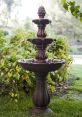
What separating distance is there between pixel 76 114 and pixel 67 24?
17.2 meters

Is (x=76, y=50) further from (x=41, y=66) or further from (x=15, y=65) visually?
(x=41, y=66)

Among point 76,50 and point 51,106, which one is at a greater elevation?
point 51,106

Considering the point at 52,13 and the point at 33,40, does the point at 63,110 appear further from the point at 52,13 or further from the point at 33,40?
the point at 52,13

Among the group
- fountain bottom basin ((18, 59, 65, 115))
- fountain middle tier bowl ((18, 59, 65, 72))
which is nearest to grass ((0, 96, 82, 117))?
fountain bottom basin ((18, 59, 65, 115))

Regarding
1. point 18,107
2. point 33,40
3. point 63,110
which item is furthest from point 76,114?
point 33,40

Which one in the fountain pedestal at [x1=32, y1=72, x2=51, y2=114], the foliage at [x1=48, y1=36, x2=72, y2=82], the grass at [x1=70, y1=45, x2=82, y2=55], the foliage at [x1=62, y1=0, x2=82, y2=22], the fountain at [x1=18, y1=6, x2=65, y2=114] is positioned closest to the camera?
the foliage at [x1=62, y1=0, x2=82, y2=22]

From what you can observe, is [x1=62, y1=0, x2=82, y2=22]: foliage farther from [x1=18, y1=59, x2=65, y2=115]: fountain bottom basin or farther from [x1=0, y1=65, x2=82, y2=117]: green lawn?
[x1=0, y1=65, x2=82, y2=117]: green lawn

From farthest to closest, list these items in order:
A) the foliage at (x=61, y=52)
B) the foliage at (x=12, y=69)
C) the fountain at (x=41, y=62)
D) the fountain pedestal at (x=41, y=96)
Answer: the foliage at (x=61, y=52)
the foliage at (x=12, y=69)
the fountain pedestal at (x=41, y=96)
the fountain at (x=41, y=62)

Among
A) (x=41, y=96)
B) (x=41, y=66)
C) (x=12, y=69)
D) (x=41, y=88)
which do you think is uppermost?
(x=41, y=66)

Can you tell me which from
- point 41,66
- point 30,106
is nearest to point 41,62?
point 41,66

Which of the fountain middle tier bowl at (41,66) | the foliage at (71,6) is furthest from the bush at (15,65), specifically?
the foliage at (71,6)

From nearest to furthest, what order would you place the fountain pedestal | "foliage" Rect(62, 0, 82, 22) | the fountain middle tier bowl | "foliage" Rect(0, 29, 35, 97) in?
"foliage" Rect(62, 0, 82, 22) → the fountain middle tier bowl → the fountain pedestal → "foliage" Rect(0, 29, 35, 97)

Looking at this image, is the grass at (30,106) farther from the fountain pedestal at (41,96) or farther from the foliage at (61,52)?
the foliage at (61,52)

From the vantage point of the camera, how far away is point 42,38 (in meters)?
5.34
